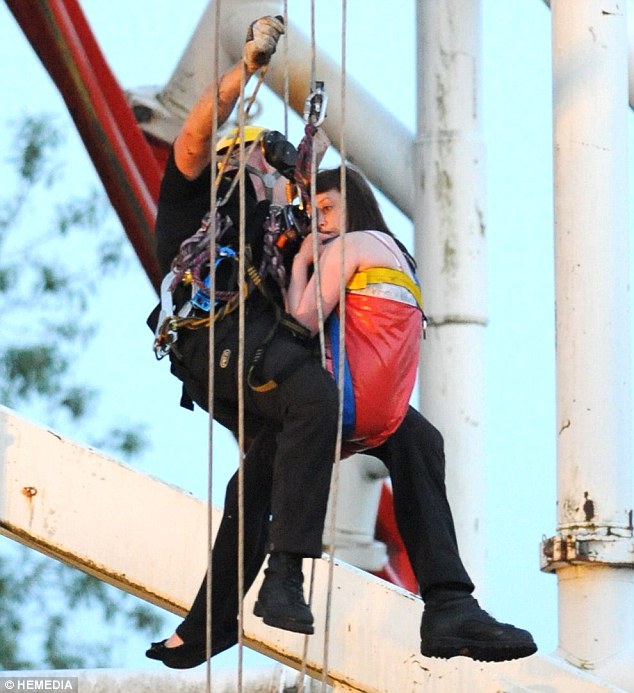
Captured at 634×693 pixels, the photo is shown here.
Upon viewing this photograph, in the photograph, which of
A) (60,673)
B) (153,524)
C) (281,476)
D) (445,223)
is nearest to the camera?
(281,476)

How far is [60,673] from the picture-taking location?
632 centimetres

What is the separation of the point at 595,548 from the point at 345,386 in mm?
2062

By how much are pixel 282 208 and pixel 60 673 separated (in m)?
1.95

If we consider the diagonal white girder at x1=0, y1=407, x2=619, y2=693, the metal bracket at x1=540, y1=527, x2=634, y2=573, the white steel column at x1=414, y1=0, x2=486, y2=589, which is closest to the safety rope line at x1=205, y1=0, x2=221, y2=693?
the diagonal white girder at x1=0, y1=407, x2=619, y2=693

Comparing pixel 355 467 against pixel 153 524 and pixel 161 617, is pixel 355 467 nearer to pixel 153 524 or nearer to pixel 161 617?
pixel 153 524

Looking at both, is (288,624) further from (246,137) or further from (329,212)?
(246,137)

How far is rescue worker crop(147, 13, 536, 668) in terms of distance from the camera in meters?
4.82

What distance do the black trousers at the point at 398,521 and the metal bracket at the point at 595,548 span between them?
161 centimetres

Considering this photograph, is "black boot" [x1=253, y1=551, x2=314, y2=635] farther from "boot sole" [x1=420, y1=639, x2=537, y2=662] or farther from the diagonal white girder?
the diagonal white girder

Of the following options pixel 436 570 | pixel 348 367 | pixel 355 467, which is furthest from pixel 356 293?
pixel 355 467

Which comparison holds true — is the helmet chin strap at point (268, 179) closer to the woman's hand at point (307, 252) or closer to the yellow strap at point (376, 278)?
the woman's hand at point (307, 252)

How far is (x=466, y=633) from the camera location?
493cm

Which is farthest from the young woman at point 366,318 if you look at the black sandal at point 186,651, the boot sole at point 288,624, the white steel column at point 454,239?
the white steel column at point 454,239

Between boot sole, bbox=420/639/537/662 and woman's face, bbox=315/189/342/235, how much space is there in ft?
3.34
